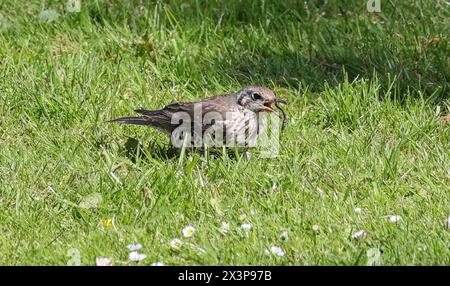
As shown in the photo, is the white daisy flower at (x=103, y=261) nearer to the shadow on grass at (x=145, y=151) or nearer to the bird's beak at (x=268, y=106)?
the shadow on grass at (x=145, y=151)

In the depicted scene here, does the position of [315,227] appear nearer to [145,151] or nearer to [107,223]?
[107,223]

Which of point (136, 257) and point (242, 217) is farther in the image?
point (242, 217)

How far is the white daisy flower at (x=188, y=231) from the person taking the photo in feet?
21.9

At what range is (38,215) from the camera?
7.00 metres

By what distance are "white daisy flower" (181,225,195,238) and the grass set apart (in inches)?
2.3

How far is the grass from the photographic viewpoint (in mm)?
6609

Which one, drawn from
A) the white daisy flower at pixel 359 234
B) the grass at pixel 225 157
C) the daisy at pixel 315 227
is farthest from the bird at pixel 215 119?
the white daisy flower at pixel 359 234

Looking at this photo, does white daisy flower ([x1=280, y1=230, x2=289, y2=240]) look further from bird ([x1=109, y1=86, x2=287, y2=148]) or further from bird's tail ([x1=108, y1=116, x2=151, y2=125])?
bird's tail ([x1=108, y1=116, x2=151, y2=125])

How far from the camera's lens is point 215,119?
8148 millimetres

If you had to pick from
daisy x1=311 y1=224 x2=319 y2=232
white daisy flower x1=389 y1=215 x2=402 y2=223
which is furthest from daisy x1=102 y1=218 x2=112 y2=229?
white daisy flower x1=389 y1=215 x2=402 y2=223

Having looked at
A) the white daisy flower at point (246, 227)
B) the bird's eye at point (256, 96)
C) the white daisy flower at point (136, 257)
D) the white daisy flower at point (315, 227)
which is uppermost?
the bird's eye at point (256, 96)

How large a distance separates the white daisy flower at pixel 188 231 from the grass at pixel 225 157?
59 mm

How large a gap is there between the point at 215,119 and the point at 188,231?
1.61m

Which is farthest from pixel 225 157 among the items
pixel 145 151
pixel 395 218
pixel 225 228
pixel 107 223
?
pixel 395 218
